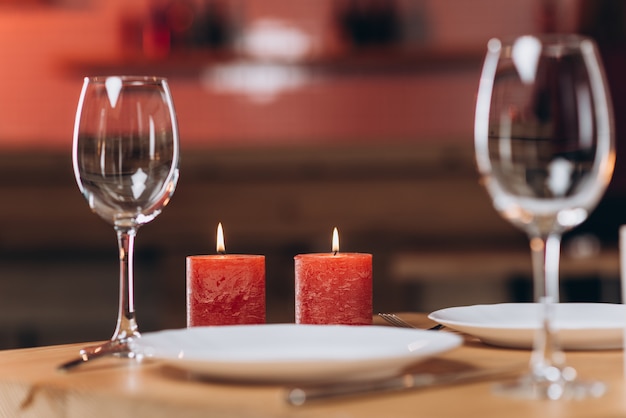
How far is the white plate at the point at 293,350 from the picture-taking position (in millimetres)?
712

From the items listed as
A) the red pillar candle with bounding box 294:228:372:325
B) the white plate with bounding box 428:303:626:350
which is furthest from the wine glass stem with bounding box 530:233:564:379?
the red pillar candle with bounding box 294:228:372:325

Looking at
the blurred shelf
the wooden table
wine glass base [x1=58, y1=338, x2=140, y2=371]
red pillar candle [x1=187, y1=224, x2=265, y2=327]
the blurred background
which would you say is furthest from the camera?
the blurred shelf

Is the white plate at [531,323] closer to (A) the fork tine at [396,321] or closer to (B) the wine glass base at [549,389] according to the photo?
(A) the fork tine at [396,321]

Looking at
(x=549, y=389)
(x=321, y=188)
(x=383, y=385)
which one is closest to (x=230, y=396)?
(x=383, y=385)

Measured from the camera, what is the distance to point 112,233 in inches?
Answer: 118

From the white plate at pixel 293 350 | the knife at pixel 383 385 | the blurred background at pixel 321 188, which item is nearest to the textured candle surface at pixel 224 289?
the white plate at pixel 293 350

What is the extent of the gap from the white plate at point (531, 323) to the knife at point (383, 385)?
120 millimetres

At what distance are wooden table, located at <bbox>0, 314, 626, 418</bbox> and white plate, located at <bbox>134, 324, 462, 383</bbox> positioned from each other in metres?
0.02

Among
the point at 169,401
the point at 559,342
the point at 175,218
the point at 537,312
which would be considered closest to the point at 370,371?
the point at 169,401

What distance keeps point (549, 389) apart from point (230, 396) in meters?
0.20

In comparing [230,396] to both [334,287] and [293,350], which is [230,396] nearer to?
[293,350]

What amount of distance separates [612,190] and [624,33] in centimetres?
62

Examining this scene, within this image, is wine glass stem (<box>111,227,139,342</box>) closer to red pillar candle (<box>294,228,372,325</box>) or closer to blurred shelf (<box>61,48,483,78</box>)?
red pillar candle (<box>294,228,372,325</box>)

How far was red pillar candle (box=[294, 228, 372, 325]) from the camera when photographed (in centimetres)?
101
